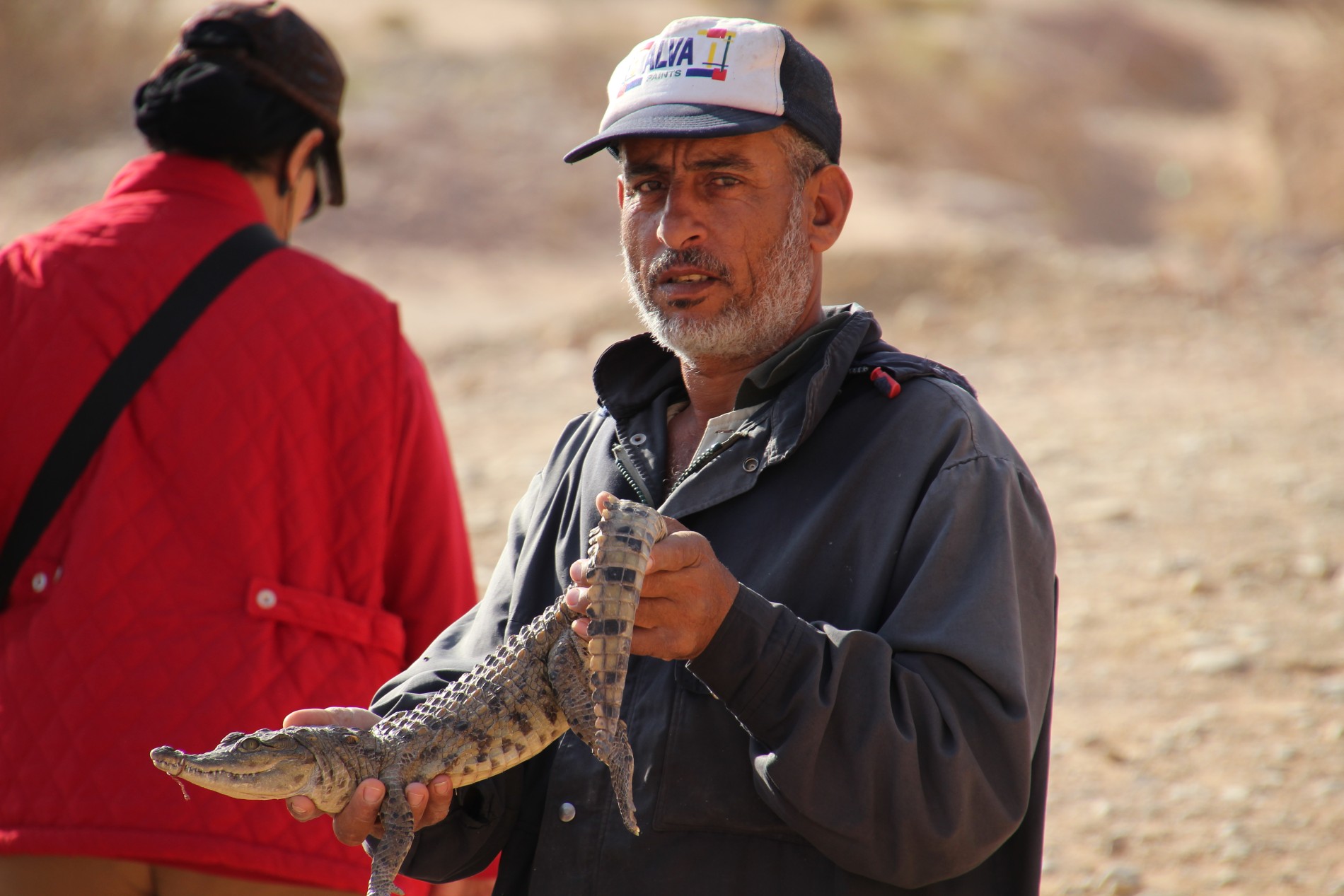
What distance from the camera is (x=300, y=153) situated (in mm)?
3100

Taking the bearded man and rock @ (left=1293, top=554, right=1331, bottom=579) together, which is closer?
the bearded man

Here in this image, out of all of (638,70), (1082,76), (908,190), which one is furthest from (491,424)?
(1082,76)

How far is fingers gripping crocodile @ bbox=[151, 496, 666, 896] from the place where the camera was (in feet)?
6.60

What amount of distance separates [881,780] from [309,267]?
1782 mm

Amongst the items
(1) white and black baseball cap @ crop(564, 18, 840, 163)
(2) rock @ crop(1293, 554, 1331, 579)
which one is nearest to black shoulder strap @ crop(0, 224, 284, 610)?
(1) white and black baseball cap @ crop(564, 18, 840, 163)

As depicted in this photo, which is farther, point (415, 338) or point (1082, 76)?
point (1082, 76)

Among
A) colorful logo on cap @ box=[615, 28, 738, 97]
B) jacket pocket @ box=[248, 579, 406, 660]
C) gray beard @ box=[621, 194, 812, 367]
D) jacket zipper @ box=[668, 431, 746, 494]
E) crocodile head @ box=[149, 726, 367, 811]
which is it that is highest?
colorful logo on cap @ box=[615, 28, 738, 97]

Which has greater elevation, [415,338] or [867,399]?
[867,399]

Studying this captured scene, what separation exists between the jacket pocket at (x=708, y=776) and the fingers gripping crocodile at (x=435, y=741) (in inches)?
3.5

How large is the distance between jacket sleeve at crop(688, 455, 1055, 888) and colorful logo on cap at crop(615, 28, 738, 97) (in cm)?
84

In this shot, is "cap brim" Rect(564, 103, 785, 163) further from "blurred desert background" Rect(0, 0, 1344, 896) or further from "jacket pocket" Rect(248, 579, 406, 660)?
"blurred desert background" Rect(0, 0, 1344, 896)

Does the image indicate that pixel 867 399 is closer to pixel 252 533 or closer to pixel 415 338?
pixel 252 533

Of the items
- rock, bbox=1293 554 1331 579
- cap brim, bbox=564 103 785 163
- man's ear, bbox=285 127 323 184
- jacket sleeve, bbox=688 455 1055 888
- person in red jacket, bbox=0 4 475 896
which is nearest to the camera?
jacket sleeve, bbox=688 455 1055 888

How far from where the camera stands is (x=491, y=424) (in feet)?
30.5
